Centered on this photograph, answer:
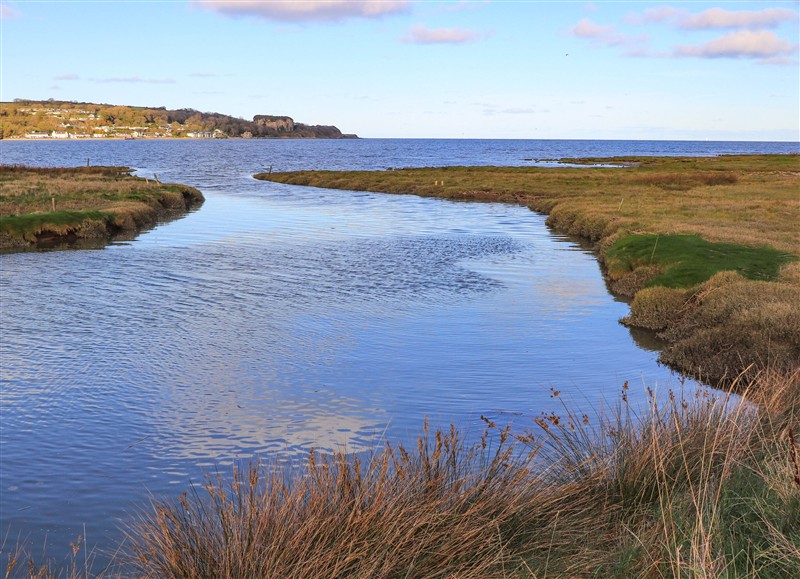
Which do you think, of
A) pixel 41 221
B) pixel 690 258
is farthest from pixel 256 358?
pixel 41 221

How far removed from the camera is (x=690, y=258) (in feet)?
92.7

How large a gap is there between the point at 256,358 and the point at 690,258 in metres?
16.3

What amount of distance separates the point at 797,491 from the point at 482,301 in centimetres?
2068

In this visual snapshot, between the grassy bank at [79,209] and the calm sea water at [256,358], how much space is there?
178 inches

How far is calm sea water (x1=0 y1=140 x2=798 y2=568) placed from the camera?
1387 cm

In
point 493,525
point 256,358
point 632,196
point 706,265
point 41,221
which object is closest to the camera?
point 493,525

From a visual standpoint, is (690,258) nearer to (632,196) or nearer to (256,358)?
(256,358)

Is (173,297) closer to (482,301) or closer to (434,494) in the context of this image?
(482,301)

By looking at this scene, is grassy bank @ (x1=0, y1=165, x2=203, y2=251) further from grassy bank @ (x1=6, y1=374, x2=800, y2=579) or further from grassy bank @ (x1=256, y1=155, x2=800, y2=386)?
grassy bank @ (x1=6, y1=374, x2=800, y2=579)

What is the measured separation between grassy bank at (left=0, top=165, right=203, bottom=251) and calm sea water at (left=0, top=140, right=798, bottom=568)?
14.8ft

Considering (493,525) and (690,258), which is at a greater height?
(690,258)

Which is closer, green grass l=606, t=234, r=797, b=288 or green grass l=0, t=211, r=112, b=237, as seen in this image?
green grass l=606, t=234, r=797, b=288

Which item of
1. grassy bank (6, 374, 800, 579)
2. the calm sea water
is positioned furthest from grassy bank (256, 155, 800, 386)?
grassy bank (6, 374, 800, 579)

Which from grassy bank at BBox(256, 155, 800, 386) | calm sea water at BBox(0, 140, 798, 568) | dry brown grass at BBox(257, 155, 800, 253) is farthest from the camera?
dry brown grass at BBox(257, 155, 800, 253)
